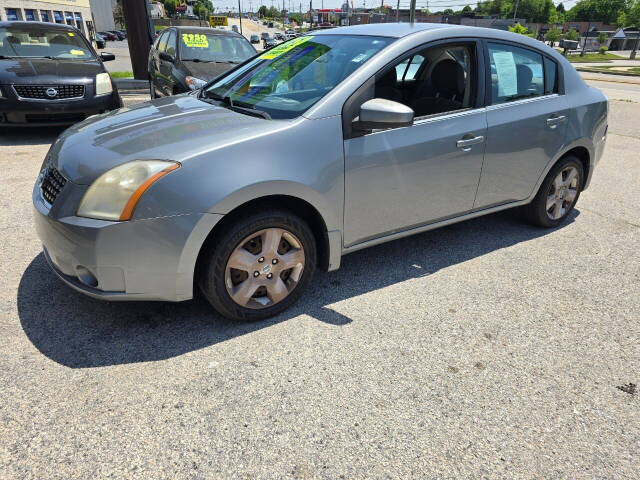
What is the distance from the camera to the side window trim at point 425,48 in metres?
2.80

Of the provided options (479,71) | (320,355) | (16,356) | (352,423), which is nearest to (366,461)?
(352,423)

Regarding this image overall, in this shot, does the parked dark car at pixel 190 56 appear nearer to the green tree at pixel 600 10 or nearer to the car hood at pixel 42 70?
the car hood at pixel 42 70

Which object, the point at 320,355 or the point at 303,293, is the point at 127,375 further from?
the point at 303,293

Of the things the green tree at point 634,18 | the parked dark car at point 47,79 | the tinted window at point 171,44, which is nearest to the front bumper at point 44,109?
the parked dark car at point 47,79

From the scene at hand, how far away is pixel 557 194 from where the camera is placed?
4.28 m

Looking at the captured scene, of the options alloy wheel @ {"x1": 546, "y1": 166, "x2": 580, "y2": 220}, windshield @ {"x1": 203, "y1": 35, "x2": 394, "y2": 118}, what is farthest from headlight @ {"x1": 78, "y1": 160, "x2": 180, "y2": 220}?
alloy wheel @ {"x1": 546, "y1": 166, "x2": 580, "y2": 220}

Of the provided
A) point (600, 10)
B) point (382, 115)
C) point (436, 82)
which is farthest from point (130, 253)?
point (600, 10)

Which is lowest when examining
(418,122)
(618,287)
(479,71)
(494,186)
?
(618,287)

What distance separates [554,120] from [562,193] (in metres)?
0.80

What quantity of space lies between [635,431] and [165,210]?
2.41 metres

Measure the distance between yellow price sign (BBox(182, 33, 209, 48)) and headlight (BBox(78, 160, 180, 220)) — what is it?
6.67 meters

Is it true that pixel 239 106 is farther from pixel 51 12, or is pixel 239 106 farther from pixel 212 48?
pixel 51 12

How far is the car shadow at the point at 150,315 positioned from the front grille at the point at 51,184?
0.70 m

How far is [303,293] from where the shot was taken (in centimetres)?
311
